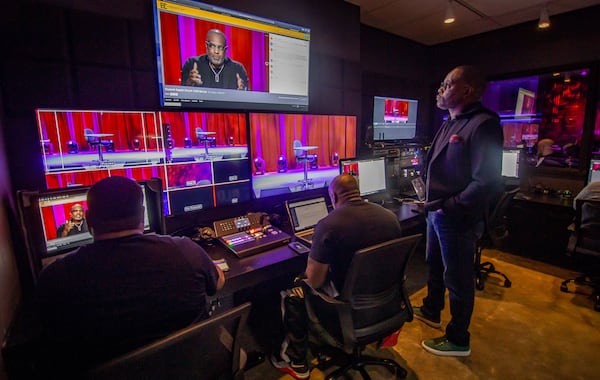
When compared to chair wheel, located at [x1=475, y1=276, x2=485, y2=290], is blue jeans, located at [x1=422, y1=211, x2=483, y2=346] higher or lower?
higher

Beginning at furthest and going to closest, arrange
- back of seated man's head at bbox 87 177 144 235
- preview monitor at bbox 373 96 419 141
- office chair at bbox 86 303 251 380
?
preview monitor at bbox 373 96 419 141 < back of seated man's head at bbox 87 177 144 235 < office chair at bbox 86 303 251 380

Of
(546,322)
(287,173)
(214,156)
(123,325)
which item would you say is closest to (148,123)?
(214,156)

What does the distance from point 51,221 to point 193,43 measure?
1385 millimetres

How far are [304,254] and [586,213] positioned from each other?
250cm

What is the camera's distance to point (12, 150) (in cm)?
159

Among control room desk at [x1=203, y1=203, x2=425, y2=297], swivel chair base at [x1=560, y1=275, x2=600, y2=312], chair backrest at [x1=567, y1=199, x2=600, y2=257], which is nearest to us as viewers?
control room desk at [x1=203, y1=203, x2=425, y2=297]

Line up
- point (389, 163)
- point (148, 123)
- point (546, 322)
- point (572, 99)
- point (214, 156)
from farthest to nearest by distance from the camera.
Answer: point (572, 99)
point (389, 163)
point (546, 322)
point (214, 156)
point (148, 123)

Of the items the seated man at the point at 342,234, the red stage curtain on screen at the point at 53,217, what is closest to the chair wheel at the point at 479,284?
the seated man at the point at 342,234

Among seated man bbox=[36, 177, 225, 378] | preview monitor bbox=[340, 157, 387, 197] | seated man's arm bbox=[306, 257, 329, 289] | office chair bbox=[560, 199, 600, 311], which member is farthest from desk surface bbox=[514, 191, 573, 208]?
seated man bbox=[36, 177, 225, 378]

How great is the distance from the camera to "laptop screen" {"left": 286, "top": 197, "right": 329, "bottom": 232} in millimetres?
2217

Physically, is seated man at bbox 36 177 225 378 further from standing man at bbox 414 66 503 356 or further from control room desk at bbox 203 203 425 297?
standing man at bbox 414 66 503 356

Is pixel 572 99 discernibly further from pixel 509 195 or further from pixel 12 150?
pixel 12 150

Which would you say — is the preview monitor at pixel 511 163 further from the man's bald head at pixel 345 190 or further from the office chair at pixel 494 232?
the man's bald head at pixel 345 190

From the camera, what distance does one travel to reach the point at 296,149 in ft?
8.38
